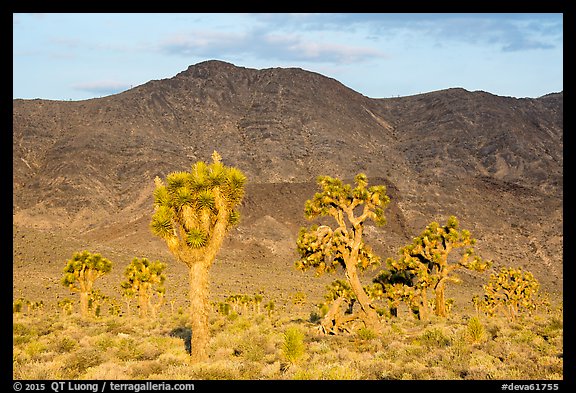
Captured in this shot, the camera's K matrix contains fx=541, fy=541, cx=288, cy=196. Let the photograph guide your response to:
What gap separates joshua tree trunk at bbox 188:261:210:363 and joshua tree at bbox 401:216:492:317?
55.4 feet

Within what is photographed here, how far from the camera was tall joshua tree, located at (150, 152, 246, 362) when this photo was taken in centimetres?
1686

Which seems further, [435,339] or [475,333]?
[435,339]

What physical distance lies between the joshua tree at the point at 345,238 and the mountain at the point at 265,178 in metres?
48.7

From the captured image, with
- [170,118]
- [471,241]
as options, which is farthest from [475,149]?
[471,241]

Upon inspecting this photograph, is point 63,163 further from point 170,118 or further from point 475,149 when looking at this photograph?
point 475,149

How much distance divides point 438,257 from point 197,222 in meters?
18.0

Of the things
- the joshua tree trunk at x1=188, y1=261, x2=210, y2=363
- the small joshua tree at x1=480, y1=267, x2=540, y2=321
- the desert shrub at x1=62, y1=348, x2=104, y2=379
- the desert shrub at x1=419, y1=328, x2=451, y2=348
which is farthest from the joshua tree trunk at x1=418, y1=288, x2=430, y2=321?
the small joshua tree at x1=480, y1=267, x2=540, y2=321

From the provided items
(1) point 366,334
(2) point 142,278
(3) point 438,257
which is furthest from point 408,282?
(2) point 142,278

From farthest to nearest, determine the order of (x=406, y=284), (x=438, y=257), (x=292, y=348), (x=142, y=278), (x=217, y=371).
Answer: (x=142, y=278)
(x=406, y=284)
(x=438, y=257)
(x=292, y=348)
(x=217, y=371)

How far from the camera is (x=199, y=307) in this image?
17297mm

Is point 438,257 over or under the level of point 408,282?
over

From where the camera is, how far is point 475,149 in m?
183

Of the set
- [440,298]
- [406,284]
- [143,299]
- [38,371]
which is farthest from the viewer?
[143,299]

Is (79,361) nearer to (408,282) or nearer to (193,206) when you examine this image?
(193,206)
